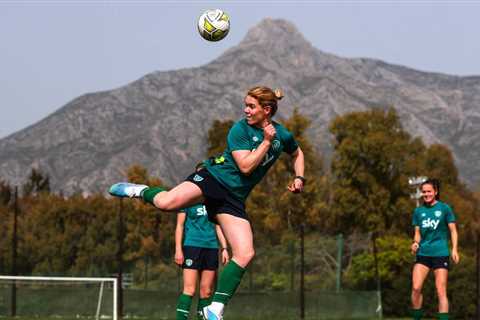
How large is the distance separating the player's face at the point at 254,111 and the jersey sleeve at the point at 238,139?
0.12 meters

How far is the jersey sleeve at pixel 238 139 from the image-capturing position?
812 centimetres

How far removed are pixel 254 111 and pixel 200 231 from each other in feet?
11.1

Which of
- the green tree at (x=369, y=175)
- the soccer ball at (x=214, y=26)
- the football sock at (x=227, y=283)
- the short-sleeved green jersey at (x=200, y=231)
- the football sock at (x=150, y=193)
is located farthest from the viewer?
the green tree at (x=369, y=175)

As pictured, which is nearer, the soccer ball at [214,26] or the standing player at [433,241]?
the soccer ball at [214,26]

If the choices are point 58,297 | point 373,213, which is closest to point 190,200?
point 58,297

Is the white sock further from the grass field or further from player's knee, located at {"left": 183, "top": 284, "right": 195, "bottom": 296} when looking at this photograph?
the grass field

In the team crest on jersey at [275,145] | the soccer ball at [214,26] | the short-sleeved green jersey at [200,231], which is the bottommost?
the short-sleeved green jersey at [200,231]

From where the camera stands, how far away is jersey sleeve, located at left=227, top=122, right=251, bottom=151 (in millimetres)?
8117

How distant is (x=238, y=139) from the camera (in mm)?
8148

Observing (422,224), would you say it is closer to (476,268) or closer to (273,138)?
(273,138)

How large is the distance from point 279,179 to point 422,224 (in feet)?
128

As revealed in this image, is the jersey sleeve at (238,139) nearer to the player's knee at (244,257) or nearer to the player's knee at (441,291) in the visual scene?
the player's knee at (244,257)

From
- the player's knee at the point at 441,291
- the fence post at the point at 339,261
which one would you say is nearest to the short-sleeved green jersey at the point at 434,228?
the player's knee at the point at 441,291

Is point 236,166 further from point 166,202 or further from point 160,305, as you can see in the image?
point 160,305
